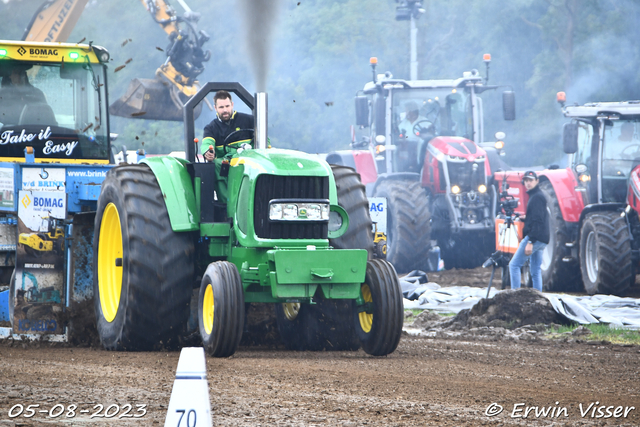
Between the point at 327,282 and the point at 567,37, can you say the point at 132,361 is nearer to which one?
the point at 327,282

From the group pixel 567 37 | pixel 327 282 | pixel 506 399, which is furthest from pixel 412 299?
pixel 567 37

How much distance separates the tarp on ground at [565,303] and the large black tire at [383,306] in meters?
3.77

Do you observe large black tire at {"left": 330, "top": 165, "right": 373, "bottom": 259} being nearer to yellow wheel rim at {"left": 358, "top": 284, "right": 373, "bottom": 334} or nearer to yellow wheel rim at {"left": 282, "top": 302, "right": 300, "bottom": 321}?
yellow wheel rim at {"left": 358, "top": 284, "right": 373, "bottom": 334}

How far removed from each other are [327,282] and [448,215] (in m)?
10.4

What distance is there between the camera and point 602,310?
10.8 meters

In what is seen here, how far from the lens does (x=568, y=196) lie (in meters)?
14.7

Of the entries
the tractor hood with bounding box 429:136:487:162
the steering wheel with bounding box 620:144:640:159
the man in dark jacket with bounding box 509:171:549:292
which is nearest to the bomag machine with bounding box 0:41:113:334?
the man in dark jacket with bounding box 509:171:549:292

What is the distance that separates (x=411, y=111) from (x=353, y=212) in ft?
35.1

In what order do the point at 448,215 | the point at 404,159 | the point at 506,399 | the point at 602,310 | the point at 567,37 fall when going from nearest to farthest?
the point at 506,399, the point at 602,310, the point at 448,215, the point at 404,159, the point at 567,37

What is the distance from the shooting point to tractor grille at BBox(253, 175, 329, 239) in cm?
682

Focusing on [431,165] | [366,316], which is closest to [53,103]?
[366,316]

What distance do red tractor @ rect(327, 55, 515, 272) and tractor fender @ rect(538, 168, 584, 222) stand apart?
183 cm

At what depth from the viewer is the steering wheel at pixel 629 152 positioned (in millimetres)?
13766

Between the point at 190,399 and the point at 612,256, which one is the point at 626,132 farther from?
the point at 190,399
